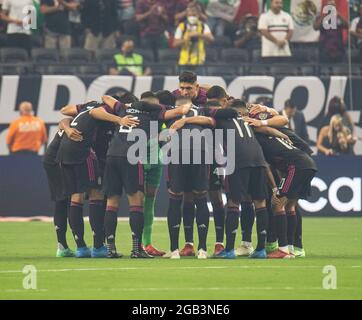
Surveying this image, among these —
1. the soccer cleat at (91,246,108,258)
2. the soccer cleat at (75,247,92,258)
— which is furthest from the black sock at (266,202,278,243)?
the soccer cleat at (75,247,92,258)

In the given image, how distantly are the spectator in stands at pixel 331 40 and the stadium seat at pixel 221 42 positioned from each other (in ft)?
6.30

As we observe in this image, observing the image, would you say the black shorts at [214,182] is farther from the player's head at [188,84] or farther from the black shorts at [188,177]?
the player's head at [188,84]

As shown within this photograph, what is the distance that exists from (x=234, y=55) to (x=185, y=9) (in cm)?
138

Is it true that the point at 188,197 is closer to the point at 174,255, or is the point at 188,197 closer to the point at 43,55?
the point at 174,255

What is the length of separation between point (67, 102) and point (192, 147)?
9.87 meters

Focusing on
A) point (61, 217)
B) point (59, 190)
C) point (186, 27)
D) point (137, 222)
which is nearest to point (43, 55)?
point (186, 27)

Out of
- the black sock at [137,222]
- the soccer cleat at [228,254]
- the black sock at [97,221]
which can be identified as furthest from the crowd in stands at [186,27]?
the black sock at [137,222]

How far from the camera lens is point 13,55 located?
92.5 ft

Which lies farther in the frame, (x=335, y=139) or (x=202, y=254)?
(x=335, y=139)

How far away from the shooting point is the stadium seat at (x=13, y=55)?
2812cm

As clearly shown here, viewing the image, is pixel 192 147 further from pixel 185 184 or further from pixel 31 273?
pixel 31 273

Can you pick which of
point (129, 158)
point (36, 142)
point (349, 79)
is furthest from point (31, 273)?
point (349, 79)

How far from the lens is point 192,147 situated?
18.3 metres

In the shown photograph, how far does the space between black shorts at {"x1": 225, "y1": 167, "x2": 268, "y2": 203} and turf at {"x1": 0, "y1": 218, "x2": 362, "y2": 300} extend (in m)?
0.85
